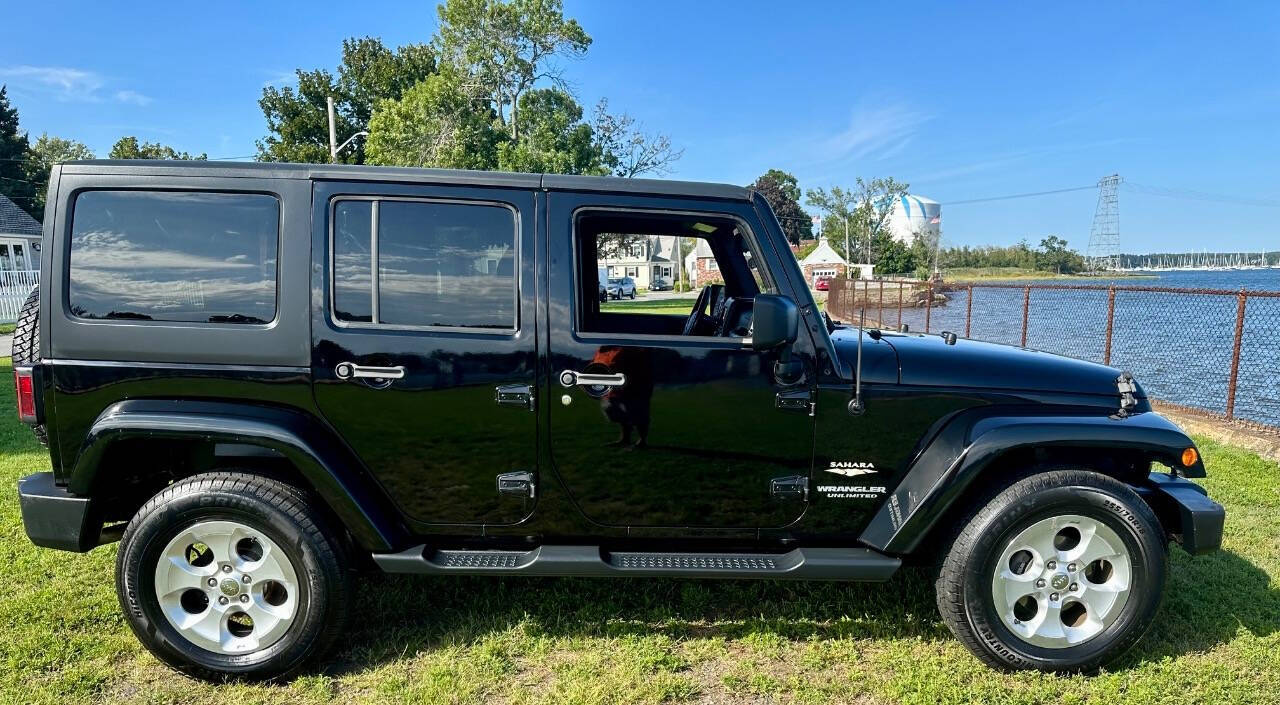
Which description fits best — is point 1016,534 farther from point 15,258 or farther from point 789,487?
point 15,258

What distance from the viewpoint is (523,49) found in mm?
29656

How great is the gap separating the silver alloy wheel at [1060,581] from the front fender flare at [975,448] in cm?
33

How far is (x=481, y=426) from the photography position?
9.15ft

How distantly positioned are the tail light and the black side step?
4.68 ft

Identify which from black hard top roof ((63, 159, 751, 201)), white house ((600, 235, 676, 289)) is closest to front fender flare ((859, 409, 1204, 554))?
black hard top roof ((63, 159, 751, 201))

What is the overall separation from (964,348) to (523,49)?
30009mm

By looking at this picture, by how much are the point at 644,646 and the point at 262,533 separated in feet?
5.34

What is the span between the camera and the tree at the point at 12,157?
1438 inches

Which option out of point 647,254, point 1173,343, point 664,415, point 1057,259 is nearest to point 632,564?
point 664,415

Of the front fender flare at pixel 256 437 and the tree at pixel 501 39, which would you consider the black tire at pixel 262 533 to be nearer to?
the front fender flare at pixel 256 437

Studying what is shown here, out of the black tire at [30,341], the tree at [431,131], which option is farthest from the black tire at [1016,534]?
the tree at [431,131]

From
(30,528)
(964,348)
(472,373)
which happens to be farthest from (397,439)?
(964,348)

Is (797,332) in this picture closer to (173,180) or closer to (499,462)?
(499,462)

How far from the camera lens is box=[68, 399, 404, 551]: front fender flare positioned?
2645 mm
